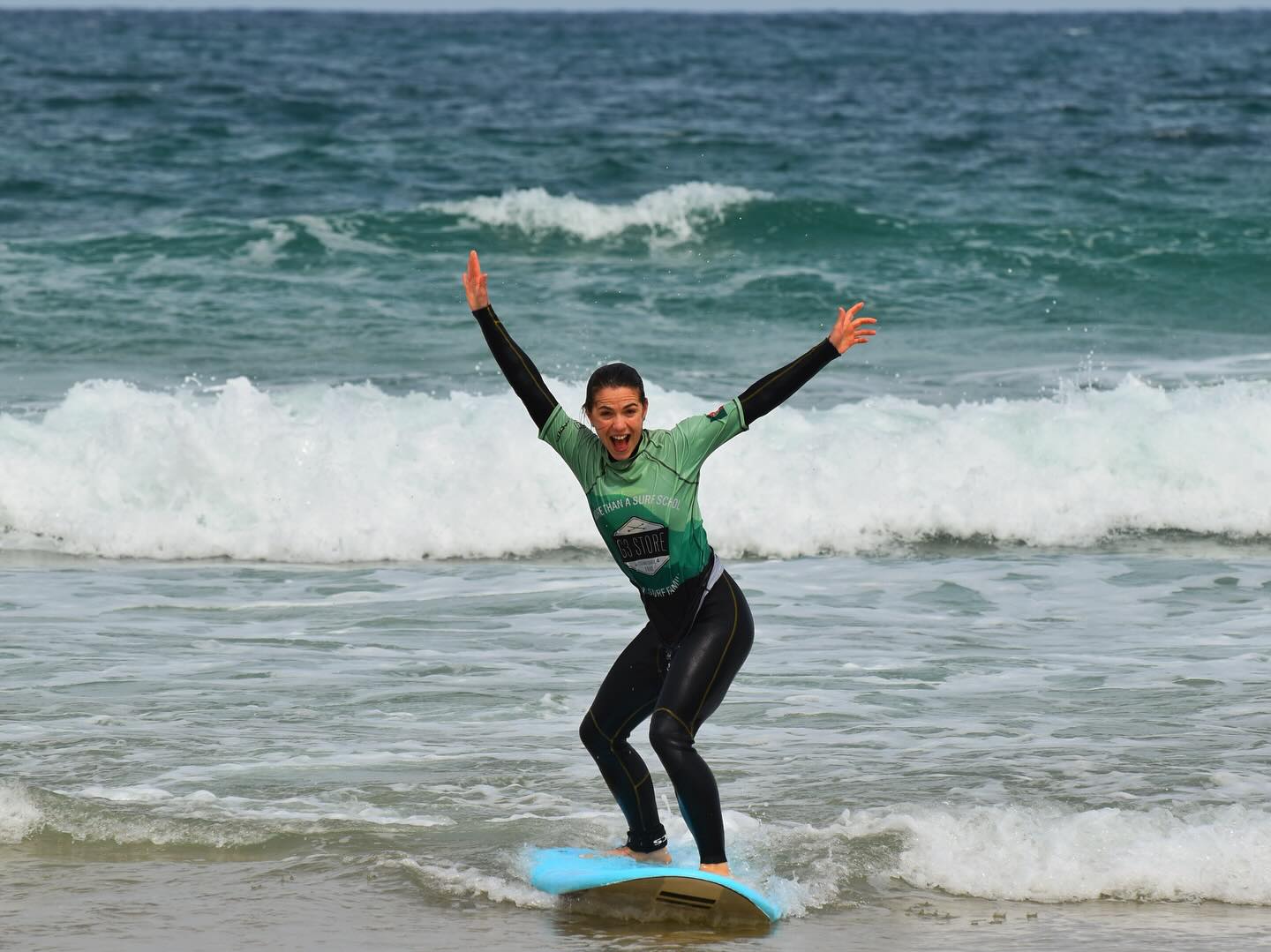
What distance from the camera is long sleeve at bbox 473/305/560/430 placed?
18.2 ft

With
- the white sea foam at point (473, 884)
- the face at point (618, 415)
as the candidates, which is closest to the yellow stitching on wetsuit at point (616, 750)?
the white sea foam at point (473, 884)

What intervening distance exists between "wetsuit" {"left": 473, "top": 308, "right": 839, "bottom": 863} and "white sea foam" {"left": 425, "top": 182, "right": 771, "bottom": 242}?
1789cm

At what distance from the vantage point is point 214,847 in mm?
6086

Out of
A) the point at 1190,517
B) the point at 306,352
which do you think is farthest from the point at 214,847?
the point at 306,352

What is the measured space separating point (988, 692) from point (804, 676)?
0.87 meters

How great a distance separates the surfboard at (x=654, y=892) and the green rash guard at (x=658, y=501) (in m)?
0.75

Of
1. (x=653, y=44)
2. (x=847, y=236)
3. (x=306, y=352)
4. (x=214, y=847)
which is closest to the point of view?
(x=214, y=847)

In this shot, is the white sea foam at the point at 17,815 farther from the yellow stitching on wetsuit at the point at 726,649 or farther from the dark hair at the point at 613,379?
the dark hair at the point at 613,379

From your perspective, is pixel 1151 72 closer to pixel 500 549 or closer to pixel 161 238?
pixel 161 238

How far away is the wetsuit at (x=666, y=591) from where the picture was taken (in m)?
5.38

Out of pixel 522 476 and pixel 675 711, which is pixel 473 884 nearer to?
pixel 675 711

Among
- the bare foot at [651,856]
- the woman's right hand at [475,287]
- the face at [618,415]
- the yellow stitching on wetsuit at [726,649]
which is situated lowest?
the bare foot at [651,856]

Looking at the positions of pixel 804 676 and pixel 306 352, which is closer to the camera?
pixel 804 676

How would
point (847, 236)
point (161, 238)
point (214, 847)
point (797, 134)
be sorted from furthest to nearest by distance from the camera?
point (797, 134) < point (847, 236) < point (161, 238) < point (214, 847)
